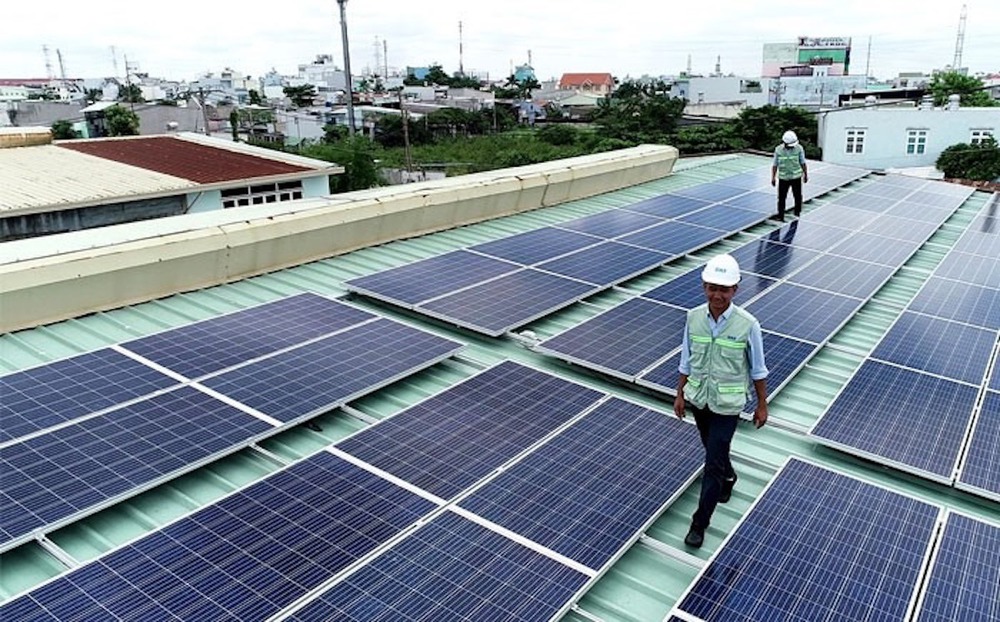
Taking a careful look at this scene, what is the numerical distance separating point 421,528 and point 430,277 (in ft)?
19.2

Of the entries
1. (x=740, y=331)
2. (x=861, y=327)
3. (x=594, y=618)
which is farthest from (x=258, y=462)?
(x=861, y=327)

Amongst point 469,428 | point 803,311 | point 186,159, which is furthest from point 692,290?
point 186,159

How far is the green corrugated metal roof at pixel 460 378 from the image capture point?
16.6 ft

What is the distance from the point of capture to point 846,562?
16.0 feet

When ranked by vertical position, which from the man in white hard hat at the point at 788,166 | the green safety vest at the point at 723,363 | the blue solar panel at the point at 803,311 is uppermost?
the man in white hard hat at the point at 788,166

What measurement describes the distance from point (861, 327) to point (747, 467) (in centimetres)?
454

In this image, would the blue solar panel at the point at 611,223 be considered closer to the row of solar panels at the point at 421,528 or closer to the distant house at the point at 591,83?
the row of solar panels at the point at 421,528

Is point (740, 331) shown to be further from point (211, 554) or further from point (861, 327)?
point (861, 327)

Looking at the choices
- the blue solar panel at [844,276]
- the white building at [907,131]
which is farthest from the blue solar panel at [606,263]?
the white building at [907,131]

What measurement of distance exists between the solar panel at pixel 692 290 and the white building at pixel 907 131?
1671 inches

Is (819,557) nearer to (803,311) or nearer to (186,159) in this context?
(803,311)

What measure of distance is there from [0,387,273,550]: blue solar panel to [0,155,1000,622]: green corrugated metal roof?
224 mm

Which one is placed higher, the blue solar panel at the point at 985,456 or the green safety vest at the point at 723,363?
the green safety vest at the point at 723,363

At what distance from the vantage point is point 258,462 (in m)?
6.21
